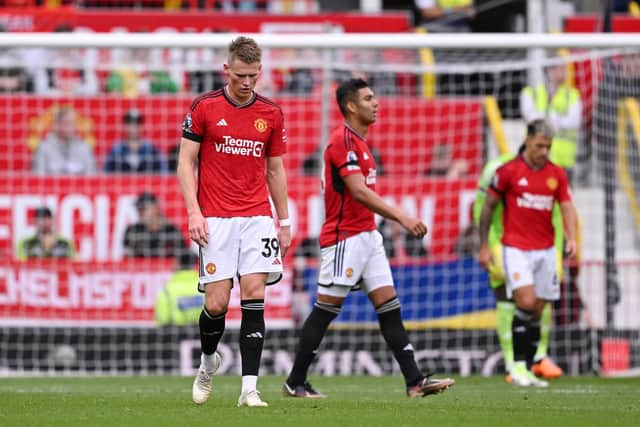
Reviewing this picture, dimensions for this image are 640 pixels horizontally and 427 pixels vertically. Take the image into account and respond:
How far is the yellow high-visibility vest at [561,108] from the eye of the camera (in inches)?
645

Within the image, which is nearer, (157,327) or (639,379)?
(639,379)

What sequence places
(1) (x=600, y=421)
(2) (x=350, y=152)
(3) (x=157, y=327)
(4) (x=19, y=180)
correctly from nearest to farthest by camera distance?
(1) (x=600, y=421)
(2) (x=350, y=152)
(3) (x=157, y=327)
(4) (x=19, y=180)

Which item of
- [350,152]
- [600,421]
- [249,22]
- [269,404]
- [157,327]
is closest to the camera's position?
[600,421]

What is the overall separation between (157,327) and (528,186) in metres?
4.64

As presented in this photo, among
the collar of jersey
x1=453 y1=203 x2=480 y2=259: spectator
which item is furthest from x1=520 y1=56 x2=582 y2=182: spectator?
the collar of jersey

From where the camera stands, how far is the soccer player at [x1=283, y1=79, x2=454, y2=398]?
9.65 m

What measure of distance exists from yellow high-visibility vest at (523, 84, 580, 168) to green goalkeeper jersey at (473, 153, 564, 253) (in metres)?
3.81

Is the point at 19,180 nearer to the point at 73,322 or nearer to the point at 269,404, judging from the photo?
the point at 73,322

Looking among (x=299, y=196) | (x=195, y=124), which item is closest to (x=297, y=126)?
(x=299, y=196)

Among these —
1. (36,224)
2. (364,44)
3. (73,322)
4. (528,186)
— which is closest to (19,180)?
(36,224)

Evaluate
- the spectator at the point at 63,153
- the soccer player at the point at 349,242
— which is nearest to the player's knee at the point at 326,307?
the soccer player at the point at 349,242

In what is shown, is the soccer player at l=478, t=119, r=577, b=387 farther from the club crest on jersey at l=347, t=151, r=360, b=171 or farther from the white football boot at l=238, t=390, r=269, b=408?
the white football boot at l=238, t=390, r=269, b=408

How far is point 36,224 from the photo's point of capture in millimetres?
15281

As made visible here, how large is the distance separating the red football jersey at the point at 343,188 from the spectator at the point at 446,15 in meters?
9.55
